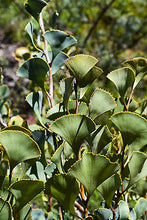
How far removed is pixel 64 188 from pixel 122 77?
0.49 ft

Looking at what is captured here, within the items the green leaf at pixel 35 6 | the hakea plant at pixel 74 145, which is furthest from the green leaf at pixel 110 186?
the green leaf at pixel 35 6

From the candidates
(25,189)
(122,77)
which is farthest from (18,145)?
(122,77)

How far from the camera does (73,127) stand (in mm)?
275

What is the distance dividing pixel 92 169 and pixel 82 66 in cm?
11

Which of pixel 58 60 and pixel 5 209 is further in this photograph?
pixel 58 60

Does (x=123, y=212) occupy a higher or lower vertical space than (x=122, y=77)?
lower

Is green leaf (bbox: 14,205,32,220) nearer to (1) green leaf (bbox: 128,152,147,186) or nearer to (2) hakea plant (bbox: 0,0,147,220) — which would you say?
(2) hakea plant (bbox: 0,0,147,220)

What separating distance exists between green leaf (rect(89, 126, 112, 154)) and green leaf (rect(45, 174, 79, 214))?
55mm

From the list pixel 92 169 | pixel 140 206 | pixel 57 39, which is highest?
pixel 57 39

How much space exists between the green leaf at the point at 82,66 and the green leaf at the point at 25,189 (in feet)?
0.41

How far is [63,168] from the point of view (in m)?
0.32

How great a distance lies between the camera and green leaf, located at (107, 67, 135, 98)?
31 centimetres

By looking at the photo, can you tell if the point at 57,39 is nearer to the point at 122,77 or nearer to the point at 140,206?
the point at 122,77

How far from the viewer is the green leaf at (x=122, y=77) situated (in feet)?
1.02
